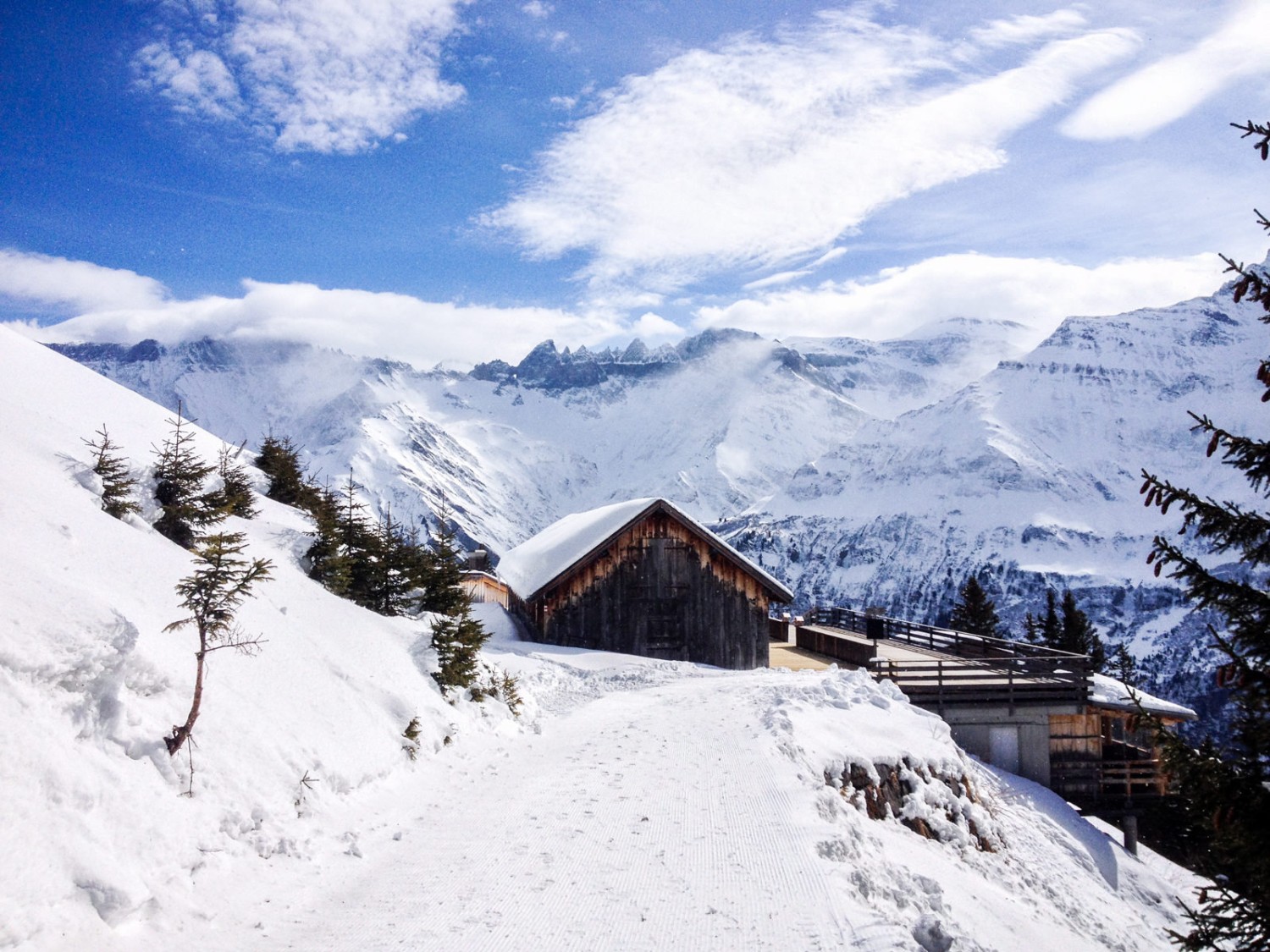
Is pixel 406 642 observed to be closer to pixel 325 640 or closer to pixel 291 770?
pixel 325 640

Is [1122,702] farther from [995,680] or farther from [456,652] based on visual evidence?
[456,652]

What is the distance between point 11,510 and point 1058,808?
972 inches

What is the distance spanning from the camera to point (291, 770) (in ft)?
31.9

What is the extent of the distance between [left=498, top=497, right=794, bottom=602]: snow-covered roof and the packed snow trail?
14384 mm

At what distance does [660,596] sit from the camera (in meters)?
28.8

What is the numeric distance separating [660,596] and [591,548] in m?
3.23

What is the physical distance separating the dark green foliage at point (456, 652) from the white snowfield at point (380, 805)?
1.20ft

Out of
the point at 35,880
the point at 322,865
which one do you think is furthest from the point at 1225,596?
the point at 35,880

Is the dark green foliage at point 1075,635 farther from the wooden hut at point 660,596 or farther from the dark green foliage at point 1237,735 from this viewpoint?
the dark green foliage at point 1237,735

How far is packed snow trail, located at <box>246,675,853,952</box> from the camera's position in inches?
292

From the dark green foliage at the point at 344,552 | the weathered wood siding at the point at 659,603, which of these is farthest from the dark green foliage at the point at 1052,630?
the dark green foliage at the point at 344,552

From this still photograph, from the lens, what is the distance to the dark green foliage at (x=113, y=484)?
12633 mm

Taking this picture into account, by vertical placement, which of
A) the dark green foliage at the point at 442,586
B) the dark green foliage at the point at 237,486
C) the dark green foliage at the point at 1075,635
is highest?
the dark green foliage at the point at 237,486

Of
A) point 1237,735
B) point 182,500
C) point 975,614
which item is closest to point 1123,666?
point 975,614
